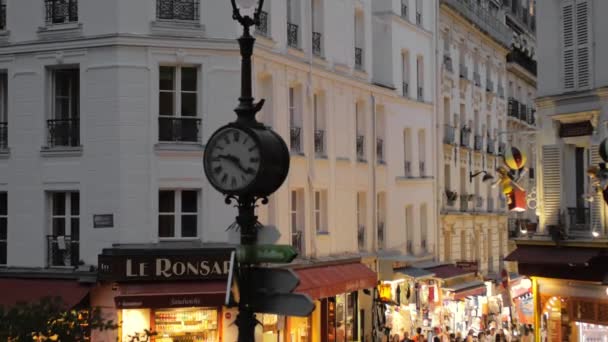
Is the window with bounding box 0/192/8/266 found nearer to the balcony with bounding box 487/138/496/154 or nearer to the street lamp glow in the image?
the street lamp glow

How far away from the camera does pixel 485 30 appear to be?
45.6 metres

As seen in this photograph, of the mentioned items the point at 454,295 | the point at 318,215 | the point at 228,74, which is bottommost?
the point at 454,295

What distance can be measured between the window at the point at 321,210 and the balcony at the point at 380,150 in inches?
169

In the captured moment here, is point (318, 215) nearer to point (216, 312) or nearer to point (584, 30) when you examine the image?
point (216, 312)

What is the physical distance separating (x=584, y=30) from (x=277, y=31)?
7.35 meters

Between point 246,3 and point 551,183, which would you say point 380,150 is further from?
point 246,3

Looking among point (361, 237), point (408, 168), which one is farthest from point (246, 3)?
point (408, 168)

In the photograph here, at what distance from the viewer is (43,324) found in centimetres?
1274

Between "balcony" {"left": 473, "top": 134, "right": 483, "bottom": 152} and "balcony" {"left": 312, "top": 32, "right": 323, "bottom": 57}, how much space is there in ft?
56.8

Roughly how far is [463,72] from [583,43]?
1951 centimetres

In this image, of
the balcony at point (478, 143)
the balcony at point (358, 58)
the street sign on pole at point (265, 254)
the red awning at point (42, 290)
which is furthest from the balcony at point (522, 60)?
the street sign on pole at point (265, 254)

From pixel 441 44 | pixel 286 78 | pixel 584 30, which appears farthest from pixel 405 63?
pixel 584 30

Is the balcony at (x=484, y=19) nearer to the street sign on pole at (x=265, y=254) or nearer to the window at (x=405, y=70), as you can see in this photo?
the window at (x=405, y=70)

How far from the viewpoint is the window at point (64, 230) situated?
2292 cm
